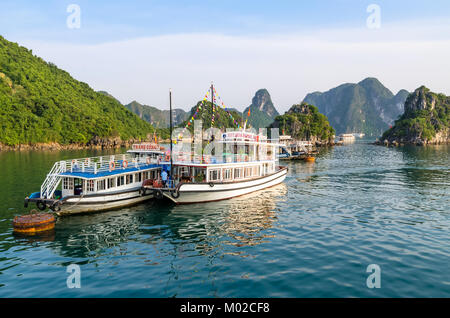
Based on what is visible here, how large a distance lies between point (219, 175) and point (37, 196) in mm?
17522

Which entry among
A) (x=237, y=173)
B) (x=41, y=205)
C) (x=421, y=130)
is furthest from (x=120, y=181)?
(x=421, y=130)

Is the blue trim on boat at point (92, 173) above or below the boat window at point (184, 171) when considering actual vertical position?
above

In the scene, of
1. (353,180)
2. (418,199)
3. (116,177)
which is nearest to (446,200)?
(418,199)

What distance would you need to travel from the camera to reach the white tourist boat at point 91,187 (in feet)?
79.8

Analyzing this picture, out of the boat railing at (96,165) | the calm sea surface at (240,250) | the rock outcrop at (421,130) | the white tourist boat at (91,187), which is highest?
the rock outcrop at (421,130)

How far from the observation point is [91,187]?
85.7 feet

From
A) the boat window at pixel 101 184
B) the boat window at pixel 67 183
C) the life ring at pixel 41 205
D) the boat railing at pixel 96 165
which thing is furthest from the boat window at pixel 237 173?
the life ring at pixel 41 205

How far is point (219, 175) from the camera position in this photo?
102 feet

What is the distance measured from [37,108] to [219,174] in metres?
153

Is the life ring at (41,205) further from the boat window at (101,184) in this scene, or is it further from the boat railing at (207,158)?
the boat railing at (207,158)

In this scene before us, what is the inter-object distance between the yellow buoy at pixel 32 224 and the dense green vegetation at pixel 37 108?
375 feet

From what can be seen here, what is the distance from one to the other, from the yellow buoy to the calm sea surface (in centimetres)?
72

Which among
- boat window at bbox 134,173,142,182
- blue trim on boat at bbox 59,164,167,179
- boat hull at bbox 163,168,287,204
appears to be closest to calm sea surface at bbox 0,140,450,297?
boat hull at bbox 163,168,287,204

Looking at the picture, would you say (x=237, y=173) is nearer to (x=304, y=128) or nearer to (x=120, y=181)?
(x=120, y=181)
